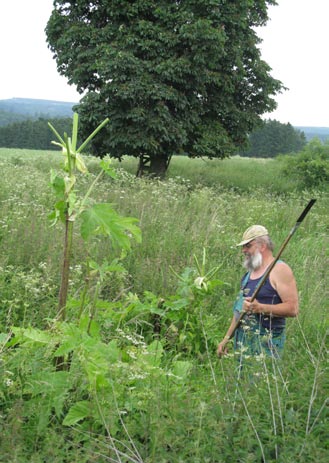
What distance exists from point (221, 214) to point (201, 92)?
451 inches

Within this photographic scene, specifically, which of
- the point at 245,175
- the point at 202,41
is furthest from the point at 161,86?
the point at 245,175

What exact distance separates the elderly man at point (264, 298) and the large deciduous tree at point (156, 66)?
45.5 ft

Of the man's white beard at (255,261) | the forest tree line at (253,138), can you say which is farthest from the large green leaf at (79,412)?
the forest tree line at (253,138)

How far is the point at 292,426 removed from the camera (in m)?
2.45

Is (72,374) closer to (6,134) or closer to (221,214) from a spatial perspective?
(221,214)

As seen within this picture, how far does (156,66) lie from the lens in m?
18.2

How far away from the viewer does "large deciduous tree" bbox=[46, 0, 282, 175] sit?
1820 cm

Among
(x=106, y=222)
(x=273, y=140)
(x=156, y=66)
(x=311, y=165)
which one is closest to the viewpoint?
(x=106, y=222)

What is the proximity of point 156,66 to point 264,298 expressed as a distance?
1485 centimetres

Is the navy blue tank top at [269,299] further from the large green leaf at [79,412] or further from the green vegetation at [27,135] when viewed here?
the green vegetation at [27,135]

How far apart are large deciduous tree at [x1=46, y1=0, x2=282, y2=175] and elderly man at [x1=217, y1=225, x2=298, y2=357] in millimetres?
13859

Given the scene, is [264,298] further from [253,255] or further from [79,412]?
[79,412]

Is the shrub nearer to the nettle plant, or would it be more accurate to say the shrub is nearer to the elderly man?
the elderly man

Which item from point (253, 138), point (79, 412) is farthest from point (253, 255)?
point (253, 138)
